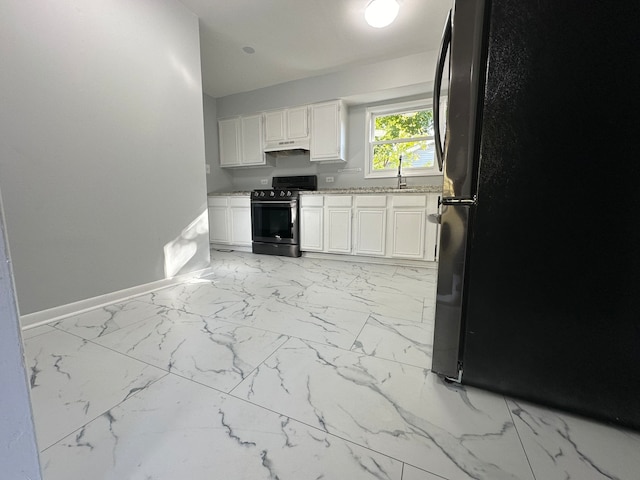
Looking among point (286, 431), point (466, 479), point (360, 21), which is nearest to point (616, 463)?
point (466, 479)

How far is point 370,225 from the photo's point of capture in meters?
3.23

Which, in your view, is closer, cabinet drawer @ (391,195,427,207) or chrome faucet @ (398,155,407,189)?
cabinet drawer @ (391,195,427,207)

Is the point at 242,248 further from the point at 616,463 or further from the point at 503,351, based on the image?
the point at 616,463

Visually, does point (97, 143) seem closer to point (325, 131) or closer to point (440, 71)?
point (440, 71)

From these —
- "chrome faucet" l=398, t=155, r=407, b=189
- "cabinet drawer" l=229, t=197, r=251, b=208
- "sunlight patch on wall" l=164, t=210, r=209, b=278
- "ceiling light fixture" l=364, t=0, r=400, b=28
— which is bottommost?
"sunlight patch on wall" l=164, t=210, r=209, b=278

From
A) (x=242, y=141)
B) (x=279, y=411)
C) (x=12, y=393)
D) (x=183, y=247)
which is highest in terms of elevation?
(x=242, y=141)

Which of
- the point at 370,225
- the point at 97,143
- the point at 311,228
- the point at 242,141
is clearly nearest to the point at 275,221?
the point at 311,228

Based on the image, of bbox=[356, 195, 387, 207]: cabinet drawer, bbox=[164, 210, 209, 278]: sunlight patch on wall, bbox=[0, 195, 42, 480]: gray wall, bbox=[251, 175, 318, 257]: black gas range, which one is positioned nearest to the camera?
bbox=[0, 195, 42, 480]: gray wall

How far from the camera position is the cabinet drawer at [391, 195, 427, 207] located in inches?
117

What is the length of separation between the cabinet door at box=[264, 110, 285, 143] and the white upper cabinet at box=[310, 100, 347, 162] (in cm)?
50

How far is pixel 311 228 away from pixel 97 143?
2.29m

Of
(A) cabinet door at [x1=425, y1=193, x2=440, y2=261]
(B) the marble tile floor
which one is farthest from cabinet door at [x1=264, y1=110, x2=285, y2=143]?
(B) the marble tile floor

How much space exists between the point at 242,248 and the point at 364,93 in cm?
276

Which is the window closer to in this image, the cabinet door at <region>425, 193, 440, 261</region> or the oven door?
the cabinet door at <region>425, 193, 440, 261</region>
